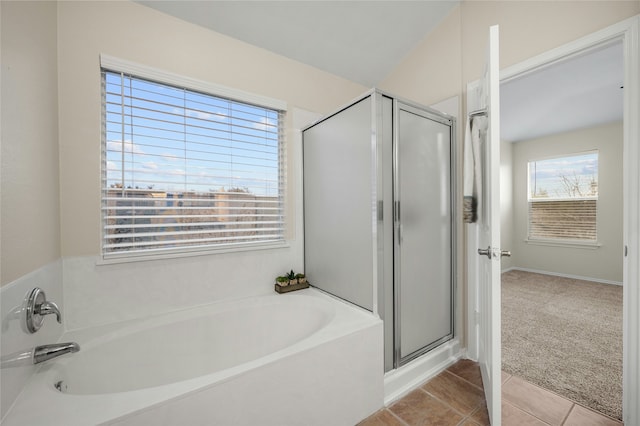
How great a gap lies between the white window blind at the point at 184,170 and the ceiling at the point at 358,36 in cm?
52

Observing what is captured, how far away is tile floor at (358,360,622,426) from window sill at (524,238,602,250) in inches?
151

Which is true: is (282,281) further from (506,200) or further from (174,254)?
(506,200)

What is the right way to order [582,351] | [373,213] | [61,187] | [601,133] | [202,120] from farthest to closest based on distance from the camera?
[601,133], [582,351], [202,120], [373,213], [61,187]

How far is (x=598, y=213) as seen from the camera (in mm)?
4164

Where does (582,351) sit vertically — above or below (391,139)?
below

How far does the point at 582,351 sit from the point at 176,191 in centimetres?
338

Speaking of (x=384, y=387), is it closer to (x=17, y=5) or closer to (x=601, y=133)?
(x=17, y=5)

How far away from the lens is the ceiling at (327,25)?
179 cm

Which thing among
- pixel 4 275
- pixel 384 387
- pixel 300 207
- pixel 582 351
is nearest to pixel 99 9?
pixel 4 275

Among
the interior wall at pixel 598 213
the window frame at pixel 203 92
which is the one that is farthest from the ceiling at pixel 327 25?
the interior wall at pixel 598 213

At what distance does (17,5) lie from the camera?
1062 mm

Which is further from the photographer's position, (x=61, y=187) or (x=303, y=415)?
(x=61, y=187)

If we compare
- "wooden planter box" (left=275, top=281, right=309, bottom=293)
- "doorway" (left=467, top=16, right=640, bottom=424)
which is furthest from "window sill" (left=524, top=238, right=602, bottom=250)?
"wooden planter box" (left=275, top=281, right=309, bottom=293)

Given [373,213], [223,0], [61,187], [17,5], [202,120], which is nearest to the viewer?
[17,5]
